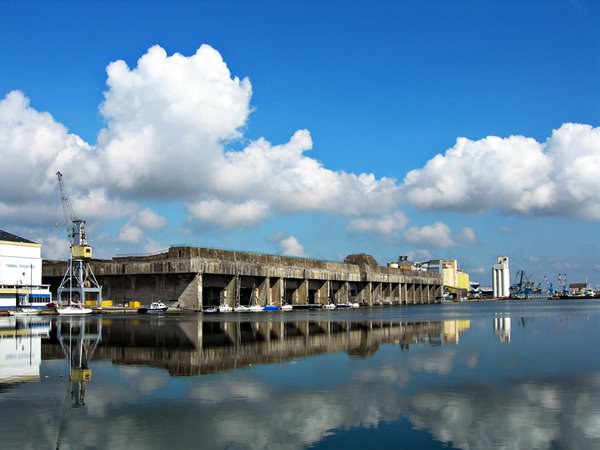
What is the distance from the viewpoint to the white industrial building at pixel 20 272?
109 m

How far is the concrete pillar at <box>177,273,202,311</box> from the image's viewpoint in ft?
396

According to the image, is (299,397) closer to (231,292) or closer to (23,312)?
(23,312)

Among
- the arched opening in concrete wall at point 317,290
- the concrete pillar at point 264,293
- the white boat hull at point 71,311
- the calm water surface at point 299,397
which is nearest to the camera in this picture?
the calm water surface at point 299,397

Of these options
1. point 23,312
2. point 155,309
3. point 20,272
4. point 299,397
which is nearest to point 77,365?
point 299,397

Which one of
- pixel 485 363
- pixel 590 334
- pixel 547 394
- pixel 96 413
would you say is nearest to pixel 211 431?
pixel 96 413

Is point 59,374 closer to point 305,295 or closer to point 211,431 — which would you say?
point 211,431

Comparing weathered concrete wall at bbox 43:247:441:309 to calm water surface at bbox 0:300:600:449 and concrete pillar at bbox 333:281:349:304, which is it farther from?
calm water surface at bbox 0:300:600:449

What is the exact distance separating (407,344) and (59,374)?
76.8 feet

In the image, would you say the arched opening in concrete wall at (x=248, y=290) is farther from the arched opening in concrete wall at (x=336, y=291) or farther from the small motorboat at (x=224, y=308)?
the arched opening in concrete wall at (x=336, y=291)

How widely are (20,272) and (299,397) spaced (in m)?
103

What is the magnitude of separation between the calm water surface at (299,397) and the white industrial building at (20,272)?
76.1m

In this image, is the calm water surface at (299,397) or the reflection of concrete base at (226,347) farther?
the reflection of concrete base at (226,347)

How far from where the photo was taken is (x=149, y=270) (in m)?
126

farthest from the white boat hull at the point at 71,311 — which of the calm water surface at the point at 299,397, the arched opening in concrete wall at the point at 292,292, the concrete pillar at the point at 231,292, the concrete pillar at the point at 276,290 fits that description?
the calm water surface at the point at 299,397
